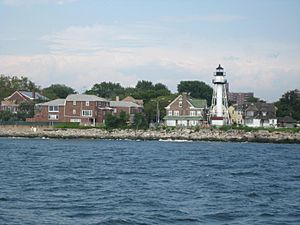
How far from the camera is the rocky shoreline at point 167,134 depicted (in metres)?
90.4

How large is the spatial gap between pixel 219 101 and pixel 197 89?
5395 cm

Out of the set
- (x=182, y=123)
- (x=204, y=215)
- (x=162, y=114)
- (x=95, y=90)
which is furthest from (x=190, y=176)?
(x=95, y=90)

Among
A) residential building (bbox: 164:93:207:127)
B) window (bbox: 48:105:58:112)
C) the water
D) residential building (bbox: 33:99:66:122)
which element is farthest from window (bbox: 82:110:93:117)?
the water

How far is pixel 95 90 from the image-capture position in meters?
155

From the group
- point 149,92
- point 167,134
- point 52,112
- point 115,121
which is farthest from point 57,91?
point 167,134

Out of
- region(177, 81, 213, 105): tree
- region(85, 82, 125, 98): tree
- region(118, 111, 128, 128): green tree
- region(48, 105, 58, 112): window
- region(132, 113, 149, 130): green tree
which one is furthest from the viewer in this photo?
region(177, 81, 213, 105): tree

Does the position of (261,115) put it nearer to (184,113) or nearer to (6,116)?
(184,113)

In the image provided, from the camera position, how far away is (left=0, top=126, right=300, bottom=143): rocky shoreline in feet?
297

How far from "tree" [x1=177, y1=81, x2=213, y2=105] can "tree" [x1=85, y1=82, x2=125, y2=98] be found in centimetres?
1682

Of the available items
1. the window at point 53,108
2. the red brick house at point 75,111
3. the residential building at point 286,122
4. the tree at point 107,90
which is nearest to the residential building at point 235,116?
the residential building at point 286,122

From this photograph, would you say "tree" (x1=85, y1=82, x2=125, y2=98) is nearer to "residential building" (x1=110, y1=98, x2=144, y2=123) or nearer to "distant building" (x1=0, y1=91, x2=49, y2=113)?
"distant building" (x1=0, y1=91, x2=49, y2=113)

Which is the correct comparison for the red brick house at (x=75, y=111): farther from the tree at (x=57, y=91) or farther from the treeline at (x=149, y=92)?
the tree at (x=57, y=91)

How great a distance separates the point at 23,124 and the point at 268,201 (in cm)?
8257

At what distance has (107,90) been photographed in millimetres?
161250
